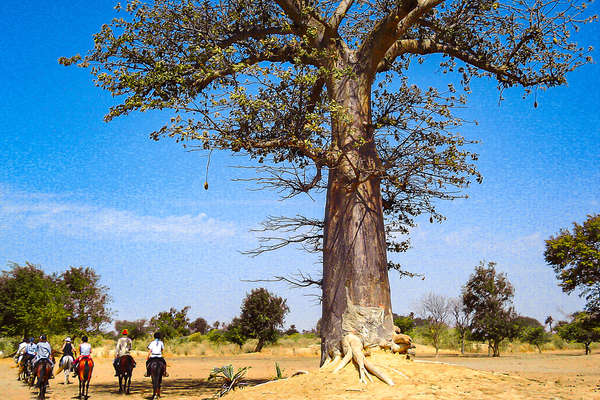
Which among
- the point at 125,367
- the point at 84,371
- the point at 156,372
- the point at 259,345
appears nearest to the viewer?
the point at 156,372

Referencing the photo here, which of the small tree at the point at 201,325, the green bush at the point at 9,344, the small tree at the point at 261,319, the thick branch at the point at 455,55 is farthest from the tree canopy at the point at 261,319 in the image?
the small tree at the point at 201,325

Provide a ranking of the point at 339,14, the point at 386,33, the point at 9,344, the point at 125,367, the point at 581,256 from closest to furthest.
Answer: the point at 386,33 < the point at 339,14 < the point at 125,367 < the point at 581,256 < the point at 9,344

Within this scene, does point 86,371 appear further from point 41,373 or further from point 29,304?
point 29,304

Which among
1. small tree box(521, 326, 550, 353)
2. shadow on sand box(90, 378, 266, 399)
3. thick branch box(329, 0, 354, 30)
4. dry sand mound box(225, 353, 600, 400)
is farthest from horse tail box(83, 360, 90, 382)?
small tree box(521, 326, 550, 353)

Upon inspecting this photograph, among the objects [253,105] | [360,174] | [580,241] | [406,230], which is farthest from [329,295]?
[580,241]

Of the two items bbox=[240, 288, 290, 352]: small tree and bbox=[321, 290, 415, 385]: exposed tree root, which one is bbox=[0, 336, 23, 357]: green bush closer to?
bbox=[240, 288, 290, 352]: small tree

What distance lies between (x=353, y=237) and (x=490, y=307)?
94.0 feet

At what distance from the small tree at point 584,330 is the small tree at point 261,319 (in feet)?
65.5

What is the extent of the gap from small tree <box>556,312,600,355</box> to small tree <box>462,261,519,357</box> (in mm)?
4120

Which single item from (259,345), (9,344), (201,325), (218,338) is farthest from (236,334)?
(201,325)

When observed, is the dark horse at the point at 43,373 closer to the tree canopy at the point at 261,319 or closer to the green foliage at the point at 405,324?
the tree canopy at the point at 261,319

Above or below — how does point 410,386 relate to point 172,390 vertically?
above

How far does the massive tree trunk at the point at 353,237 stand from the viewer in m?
9.12

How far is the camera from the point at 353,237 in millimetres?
9477
